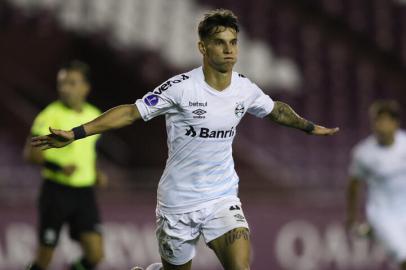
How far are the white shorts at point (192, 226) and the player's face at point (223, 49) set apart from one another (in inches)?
36.0

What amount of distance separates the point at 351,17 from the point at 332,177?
15.2ft

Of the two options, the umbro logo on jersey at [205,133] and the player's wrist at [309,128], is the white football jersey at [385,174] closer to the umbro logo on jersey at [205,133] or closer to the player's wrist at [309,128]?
the player's wrist at [309,128]

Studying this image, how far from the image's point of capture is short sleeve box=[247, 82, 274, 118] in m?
6.96

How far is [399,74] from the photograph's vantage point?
55.7 ft

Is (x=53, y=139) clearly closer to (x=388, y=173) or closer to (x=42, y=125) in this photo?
(x=42, y=125)

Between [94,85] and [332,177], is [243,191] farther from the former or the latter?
[94,85]

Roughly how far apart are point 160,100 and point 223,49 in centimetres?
52

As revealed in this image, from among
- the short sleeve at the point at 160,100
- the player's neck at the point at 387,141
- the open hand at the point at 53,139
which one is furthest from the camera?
the player's neck at the point at 387,141

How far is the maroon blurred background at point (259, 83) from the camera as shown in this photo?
12.7 meters

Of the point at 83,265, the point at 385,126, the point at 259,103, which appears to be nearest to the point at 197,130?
the point at 259,103

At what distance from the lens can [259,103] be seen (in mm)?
7020

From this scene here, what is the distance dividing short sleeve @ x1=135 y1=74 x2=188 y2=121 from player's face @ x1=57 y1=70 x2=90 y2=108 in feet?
9.72

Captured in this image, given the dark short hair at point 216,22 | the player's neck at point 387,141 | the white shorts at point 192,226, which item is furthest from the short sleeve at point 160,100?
the player's neck at point 387,141

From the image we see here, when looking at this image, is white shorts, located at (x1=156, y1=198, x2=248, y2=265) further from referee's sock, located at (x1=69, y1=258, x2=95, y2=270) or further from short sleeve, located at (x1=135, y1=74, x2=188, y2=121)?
referee's sock, located at (x1=69, y1=258, x2=95, y2=270)
